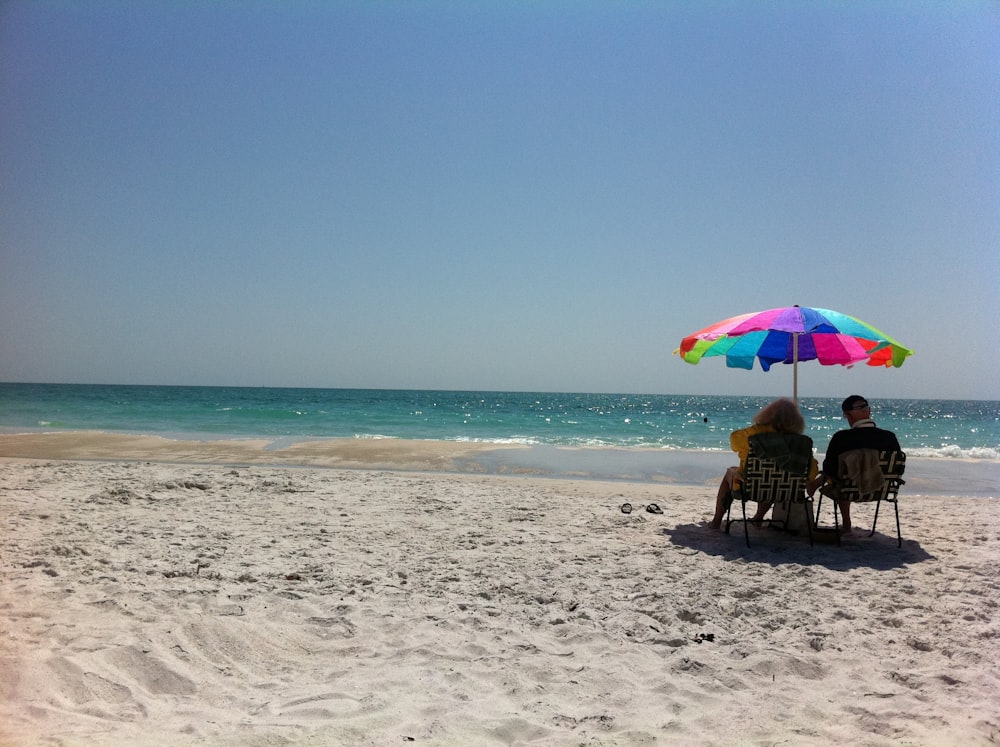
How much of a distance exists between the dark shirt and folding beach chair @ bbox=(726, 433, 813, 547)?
0.28 metres

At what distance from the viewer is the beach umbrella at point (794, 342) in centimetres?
584

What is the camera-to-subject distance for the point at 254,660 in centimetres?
320

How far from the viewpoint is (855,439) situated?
5559mm

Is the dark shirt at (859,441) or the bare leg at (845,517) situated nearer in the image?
the dark shirt at (859,441)

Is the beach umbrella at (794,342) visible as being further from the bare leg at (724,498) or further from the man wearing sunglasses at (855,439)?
the bare leg at (724,498)

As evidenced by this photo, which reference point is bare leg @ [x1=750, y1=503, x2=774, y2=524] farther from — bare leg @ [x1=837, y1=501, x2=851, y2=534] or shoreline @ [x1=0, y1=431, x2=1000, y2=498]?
shoreline @ [x1=0, y1=431, x2=1000, y2=498]

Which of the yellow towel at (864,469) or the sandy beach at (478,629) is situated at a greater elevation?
the yellow towel at (864,469)

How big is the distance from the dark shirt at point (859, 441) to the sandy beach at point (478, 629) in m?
0.83

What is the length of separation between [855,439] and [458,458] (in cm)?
1004

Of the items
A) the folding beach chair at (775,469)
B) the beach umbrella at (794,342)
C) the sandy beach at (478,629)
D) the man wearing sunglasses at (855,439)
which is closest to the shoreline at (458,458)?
the beach umbrella at (794,342)

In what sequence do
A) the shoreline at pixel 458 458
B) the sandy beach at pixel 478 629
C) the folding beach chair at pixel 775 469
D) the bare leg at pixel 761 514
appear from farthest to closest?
1. the shoreline at pixel 458 458
2. the bare leg at pixel 761 514
3. the folding beach chair at pixel 775 469
4. the sandy beach at pixel 478 629

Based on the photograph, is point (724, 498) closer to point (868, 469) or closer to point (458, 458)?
point (868, 469)

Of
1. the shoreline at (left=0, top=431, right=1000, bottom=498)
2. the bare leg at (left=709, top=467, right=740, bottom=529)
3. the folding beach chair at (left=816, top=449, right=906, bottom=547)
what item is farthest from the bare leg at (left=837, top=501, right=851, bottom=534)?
the shoreline at (left=0, top=431, right=1000, bottom=498)

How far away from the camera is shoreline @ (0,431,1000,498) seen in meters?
12.0
